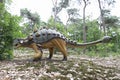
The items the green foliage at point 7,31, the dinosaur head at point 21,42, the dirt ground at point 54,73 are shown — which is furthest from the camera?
the green foliage at point 7,31

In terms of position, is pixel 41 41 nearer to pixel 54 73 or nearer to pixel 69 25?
Result: pixel 54 73

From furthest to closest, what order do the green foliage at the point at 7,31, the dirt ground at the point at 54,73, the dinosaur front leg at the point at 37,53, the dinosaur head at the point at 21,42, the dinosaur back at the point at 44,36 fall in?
the green foliage at the point at 7,31 < the dinosaur head at the point at 21,42 < the dinosaur back at the point at 44,36 < the dinosaur front leg at the point at 37,53 < the dirt ground at the point at 54,73

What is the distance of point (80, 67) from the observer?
6707 millimetres

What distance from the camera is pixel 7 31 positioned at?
8.32m

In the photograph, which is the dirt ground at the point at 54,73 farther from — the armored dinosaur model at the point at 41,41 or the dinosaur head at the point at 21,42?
the dinosaur head at the point at 21,42

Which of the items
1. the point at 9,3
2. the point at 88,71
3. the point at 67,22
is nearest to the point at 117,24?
the point at 67,22

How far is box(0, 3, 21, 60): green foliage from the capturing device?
8.12 meters

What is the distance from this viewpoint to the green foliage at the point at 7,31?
812cm

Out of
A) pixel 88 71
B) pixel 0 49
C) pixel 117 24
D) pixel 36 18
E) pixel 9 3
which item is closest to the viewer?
pixel 88 71

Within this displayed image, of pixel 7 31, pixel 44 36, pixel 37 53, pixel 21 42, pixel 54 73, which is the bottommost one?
pixel 54 73

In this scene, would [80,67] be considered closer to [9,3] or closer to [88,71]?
[88,71]

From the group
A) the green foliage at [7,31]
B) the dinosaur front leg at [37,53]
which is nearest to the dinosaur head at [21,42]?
the dinosaur front leg at [37,53]

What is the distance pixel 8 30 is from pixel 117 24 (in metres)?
18.9

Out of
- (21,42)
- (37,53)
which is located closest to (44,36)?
(37,53)
